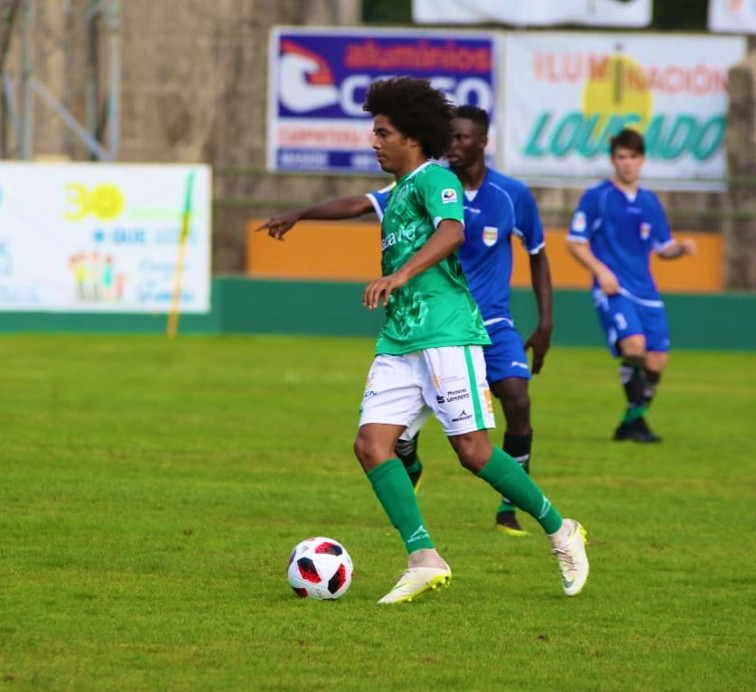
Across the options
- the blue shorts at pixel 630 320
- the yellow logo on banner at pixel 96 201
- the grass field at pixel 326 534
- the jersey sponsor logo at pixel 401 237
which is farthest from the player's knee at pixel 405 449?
A: the yellow logo on banner at pixel 96 201

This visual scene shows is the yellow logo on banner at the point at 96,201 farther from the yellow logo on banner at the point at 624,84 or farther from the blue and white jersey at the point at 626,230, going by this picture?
the blue and white jersey at the point at 626,230

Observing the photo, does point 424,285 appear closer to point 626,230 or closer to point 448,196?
point 448,196

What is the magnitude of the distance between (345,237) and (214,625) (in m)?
21.8

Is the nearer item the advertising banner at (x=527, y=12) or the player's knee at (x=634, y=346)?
the player's knee at (x=634, y=346)

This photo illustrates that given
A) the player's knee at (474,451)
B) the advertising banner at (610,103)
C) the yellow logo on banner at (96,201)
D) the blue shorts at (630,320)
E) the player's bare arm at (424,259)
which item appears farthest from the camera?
the advertising banner at (610,103)

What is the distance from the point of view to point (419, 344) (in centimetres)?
722

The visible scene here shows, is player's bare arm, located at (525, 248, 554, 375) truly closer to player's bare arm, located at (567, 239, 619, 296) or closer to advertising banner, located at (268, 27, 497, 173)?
player's bare arm, located at (567, 239, 619, 296)

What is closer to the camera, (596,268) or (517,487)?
(517,487)

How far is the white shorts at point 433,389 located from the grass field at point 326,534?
0.73 m

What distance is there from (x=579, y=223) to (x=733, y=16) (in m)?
15.5

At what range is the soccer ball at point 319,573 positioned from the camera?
7133 mm

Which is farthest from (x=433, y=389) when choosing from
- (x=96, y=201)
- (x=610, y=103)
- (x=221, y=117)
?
(x=221, y=117)

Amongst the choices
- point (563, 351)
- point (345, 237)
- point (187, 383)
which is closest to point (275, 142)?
point (345, 237)

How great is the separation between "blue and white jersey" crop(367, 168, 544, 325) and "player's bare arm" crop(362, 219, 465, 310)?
2179mm
